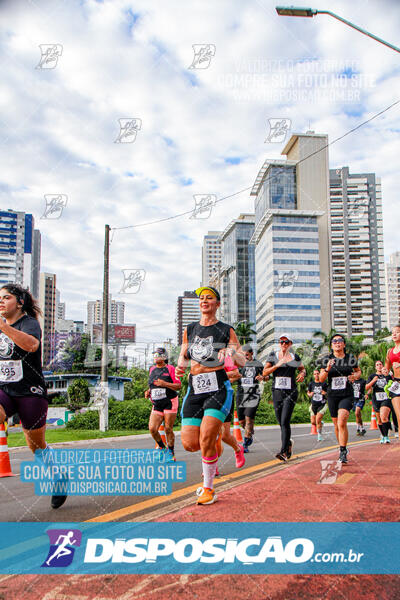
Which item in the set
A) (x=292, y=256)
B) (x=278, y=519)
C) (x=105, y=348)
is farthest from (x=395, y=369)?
(x=292, y=256)

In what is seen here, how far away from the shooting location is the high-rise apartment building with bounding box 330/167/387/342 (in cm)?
17450

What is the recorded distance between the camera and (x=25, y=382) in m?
4.39

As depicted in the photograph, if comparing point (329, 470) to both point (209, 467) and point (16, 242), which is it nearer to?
point (209, 467)

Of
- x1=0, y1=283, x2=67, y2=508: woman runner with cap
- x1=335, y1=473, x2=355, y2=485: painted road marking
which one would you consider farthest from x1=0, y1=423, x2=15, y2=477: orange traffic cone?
x1=335, y1=473, x2=355, y2=485: painted road marking

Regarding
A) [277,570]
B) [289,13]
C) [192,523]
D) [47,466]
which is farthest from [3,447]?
[289,13]

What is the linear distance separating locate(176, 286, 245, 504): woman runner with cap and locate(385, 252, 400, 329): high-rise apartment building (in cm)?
18374

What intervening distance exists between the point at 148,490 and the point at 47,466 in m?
1.31

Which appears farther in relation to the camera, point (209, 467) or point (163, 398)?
point (163, 398)

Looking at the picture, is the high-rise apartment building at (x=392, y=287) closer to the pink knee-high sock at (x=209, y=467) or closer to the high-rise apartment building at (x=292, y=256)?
the high-rise apartment building at (x=292, y=256)

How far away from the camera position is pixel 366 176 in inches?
7116

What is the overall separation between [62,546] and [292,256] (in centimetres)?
13722

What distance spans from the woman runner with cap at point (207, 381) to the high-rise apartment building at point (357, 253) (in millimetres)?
173508

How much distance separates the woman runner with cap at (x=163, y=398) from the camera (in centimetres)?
790

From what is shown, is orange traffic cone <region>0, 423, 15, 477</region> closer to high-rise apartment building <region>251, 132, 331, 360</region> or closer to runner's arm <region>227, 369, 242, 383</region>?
runner's arm <region>227, 369, 242, 383</region>
